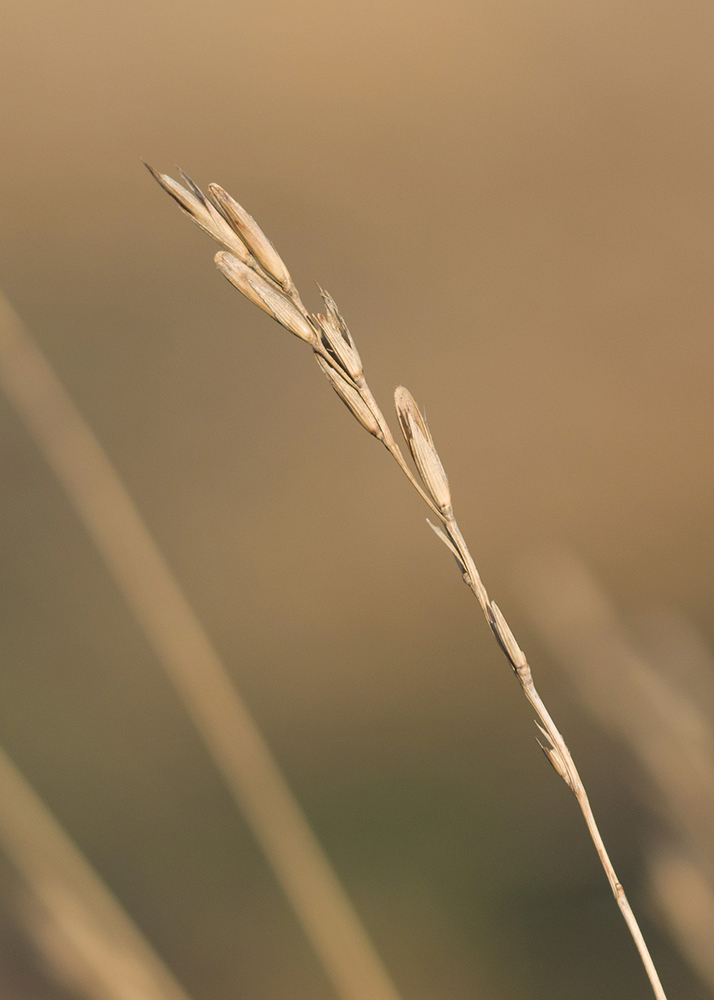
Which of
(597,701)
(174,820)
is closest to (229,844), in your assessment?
(174,820)

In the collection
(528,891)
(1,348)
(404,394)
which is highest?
(1,348)

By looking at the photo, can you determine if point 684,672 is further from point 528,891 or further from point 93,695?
point 93,695

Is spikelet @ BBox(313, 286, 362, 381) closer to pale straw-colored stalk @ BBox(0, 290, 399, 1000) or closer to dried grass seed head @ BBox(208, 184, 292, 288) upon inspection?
dried grass seed head @ BBox(208, 184, 292, 288)

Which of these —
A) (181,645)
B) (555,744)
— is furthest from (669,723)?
(181,645)

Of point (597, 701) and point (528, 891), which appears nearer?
point (597, 701)

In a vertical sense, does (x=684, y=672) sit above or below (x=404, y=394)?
below

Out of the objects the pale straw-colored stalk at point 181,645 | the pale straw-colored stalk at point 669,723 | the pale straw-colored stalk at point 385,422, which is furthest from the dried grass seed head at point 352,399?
the pale straw-colored stalk at point 181,645

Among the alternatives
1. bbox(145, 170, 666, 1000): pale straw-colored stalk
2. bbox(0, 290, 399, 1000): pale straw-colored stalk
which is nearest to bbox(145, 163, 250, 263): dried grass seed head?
bbox(145, 170, 666, 1000): pale straw-colored stalk
